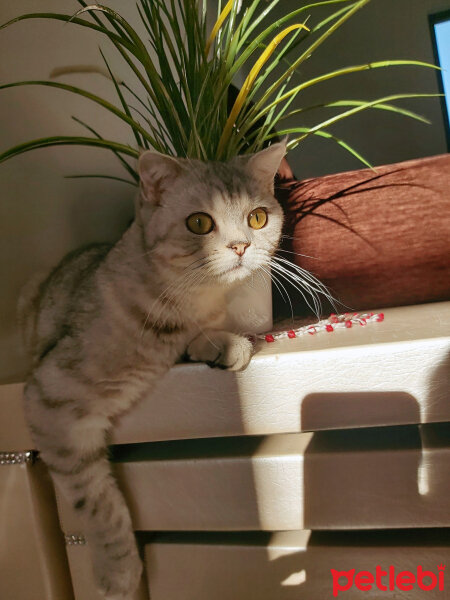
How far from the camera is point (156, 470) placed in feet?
2.23

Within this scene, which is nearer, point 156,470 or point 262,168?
point 156,470

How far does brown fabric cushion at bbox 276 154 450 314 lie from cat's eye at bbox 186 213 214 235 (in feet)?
0.86

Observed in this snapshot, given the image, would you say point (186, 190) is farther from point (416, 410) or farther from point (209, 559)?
point (209, 559)

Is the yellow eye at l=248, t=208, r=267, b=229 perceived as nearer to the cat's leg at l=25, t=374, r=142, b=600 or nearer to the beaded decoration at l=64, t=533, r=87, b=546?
the cat's leg at l=25, t=374, r=142, b=600

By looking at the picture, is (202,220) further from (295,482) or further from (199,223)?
(295,482)

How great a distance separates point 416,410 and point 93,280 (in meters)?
0.55

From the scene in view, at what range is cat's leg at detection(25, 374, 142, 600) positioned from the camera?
675mm

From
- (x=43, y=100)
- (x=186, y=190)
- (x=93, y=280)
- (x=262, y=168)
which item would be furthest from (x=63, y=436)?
(x=43, y=100)

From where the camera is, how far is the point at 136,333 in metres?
0.71

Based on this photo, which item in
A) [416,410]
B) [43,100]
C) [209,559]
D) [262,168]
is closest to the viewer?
[416,410]

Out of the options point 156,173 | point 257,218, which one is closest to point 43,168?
point 156,173

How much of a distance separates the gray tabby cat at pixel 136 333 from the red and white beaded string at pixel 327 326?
0.32ft

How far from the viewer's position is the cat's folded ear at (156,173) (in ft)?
2.23

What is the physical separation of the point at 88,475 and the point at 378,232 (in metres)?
0.67
